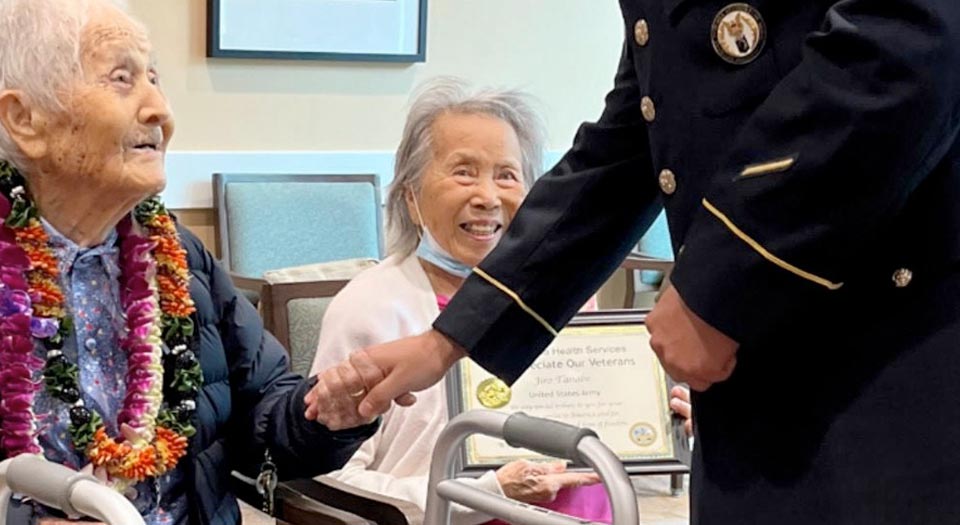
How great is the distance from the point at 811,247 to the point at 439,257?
141 centimetres

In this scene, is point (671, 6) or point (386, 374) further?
point (386, 374)

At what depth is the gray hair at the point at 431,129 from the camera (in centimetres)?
235

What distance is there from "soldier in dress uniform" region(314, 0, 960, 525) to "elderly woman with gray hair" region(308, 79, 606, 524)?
3.48 feet

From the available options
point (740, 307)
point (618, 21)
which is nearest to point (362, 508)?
point (740, 307)

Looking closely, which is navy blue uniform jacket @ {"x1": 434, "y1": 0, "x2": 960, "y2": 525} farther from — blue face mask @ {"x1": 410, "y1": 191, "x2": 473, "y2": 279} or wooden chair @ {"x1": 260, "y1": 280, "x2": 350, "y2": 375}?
wooden chair @ {"x1": 260, "y1": 280, "x2": 350, "y2": 375}

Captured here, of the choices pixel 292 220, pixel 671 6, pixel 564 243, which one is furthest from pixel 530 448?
pixel 292 220

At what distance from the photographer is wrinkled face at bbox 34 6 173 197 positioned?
1.66 meters

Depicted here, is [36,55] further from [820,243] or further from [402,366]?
[820,243]

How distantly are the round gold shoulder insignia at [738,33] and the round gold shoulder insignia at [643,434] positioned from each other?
1.15 metres

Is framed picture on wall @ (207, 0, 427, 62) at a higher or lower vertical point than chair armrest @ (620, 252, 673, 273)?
higher

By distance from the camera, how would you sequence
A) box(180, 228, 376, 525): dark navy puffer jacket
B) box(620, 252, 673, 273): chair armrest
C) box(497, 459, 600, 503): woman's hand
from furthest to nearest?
box(620, 252, 673, 273): chair armrest, box(497, 459, 600, 503): woman's hand, box(180, 228, 376, 525): dark navy puffer jacket

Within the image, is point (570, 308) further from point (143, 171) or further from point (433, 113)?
point (433, 113)

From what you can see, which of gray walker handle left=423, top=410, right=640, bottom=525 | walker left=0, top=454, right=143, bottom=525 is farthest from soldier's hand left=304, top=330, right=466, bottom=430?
walker left=0, top=454, right=143, bottom=525

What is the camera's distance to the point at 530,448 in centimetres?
139
